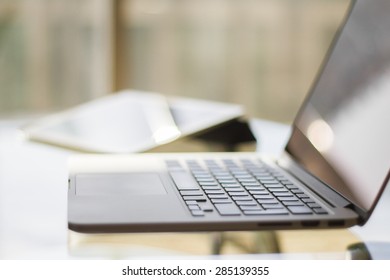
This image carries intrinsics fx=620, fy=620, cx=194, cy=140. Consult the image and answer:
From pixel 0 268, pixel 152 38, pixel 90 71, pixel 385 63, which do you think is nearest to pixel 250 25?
pixel 152 38

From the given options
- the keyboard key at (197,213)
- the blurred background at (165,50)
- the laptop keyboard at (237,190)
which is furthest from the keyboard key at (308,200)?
the blurred background at (165,50)

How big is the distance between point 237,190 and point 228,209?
0.24ft

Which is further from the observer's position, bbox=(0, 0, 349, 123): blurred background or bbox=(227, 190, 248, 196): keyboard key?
bbox=(0, 0, 349, 123): blurred background

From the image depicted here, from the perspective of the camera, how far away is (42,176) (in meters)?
0.75

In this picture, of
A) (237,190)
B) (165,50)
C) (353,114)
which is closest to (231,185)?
(237,190)

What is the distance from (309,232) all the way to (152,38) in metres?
2.20

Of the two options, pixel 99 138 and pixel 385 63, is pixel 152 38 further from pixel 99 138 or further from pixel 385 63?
pixel 385 63

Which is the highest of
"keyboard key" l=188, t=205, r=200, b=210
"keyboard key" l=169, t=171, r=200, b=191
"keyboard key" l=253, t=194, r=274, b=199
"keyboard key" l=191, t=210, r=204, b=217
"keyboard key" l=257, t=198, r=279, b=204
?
"keyboard key" l=169, t=171, r=200, b=191

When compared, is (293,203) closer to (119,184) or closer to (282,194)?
(282,194)

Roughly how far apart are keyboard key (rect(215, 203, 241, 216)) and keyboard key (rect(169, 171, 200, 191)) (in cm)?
7

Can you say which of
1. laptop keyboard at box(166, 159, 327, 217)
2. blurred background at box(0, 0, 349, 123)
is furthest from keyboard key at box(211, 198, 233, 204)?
blurred background at box(0, 0, 349, 123)

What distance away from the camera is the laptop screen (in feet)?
1.74

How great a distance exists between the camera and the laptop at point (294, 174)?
0.49m

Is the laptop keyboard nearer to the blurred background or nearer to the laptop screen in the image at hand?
the laptop screen
